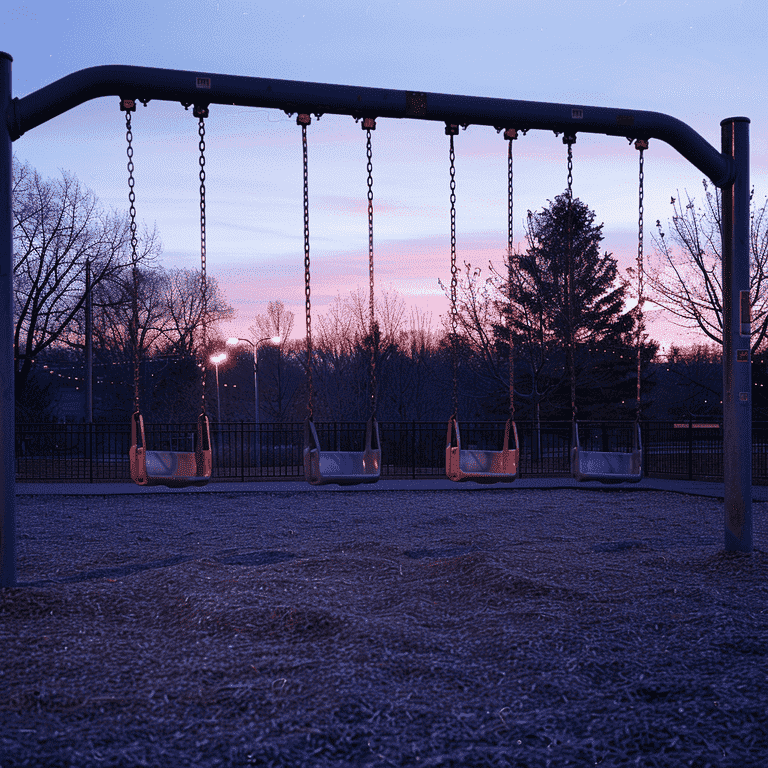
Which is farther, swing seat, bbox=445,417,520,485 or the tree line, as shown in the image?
the tree line

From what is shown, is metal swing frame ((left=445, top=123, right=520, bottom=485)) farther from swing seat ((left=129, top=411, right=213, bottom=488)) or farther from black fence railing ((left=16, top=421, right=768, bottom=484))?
black fence railing ((left=16, top=421, right=768, bottom=484))

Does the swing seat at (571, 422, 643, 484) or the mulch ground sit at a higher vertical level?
the swing seat at (571, 422, 643, 484)

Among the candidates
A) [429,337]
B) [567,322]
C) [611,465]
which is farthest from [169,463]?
[429,337]

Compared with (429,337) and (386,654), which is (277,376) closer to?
(429,337)

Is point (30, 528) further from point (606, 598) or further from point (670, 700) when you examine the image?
point (670, 700)

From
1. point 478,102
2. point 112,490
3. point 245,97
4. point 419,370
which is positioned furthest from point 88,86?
point 419,370

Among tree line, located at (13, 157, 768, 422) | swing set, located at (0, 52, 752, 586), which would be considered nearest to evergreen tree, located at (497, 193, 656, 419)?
tree line, located at (13, 157, 768, 422)

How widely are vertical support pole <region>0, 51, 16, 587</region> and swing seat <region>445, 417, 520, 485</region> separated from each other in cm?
357

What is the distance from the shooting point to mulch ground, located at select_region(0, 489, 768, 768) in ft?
11.6

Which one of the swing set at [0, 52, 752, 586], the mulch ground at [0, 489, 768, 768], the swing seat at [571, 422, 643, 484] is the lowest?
the mulch ground at [0, 489, 768, 768]

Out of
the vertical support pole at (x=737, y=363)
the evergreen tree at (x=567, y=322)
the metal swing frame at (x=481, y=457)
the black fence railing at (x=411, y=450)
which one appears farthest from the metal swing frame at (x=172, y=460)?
the evergreen tree at (x=567, y=322)

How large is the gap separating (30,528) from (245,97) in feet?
22.9

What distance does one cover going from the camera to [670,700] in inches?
159

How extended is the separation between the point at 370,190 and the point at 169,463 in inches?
115
